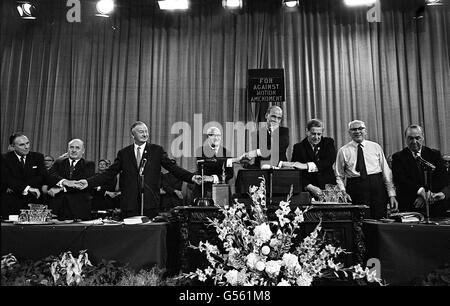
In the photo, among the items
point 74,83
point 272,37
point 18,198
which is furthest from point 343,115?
point 18,198

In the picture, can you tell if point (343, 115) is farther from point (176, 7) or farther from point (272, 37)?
point (176, 7)

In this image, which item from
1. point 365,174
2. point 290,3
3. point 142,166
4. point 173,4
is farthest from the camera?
point 173,4

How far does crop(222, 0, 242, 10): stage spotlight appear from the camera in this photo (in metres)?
6.68

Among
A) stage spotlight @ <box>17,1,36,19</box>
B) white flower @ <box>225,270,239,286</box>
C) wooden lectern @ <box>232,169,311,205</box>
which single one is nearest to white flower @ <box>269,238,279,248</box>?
white flower @ <box>225,270,239,286</box>

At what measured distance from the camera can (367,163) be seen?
4230 mm

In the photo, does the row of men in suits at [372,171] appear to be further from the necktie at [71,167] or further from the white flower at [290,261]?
the necktie at [71,167]

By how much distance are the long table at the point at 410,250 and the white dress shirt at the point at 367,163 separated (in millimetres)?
1132

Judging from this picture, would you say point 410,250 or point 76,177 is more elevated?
point 76,177

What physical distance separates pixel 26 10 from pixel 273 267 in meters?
5.19

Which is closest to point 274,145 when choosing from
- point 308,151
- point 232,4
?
point 308,151

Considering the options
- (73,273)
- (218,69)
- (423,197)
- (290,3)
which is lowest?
(73,273)

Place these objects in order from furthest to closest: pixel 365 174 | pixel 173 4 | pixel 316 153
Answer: pixel 173 4, pixel 316 153, pixel 365 174

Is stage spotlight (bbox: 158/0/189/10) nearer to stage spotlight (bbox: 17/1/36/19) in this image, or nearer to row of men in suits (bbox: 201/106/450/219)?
stage spotlight (bbox: 17/1/36/19)

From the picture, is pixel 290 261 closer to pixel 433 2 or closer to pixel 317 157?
pixel 317 157
